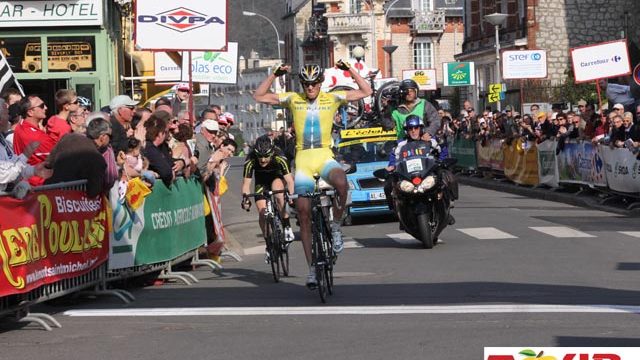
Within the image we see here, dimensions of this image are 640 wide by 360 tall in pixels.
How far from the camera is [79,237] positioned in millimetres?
12570

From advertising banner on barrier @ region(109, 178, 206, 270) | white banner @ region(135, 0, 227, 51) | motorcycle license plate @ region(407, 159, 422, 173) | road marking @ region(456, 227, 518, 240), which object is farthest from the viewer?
road marking @ region(456, 227, 518, 240)

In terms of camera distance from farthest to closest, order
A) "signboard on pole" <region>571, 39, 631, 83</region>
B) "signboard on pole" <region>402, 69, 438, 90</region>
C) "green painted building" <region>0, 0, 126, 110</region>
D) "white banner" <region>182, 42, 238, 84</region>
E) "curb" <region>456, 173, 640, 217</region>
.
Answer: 1. "signboard on pole" <region>402, 69, 438, 90</region>
2. "signboard on pole" <region>571, 39, 631, 83</region>
3. "white banner" <region>182, 42, 238, 84</region>
4. "green painted building" <region>0, 0, 126, 110</region>
5. "curb" <region>456, 173, 640, 217</region>

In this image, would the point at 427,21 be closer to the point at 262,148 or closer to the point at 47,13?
the point at 47,13

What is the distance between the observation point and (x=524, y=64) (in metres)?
43.9

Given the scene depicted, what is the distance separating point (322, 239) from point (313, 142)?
1.10 metres

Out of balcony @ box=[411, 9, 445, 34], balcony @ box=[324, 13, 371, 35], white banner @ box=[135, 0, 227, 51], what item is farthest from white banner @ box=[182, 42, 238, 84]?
balcony @ box=[324, 13, 371, 35]

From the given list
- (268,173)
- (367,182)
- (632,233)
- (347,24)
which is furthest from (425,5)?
(268,173)

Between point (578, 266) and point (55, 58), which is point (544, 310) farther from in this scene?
point (55, 58)

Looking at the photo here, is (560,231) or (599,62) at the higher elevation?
(599,62)

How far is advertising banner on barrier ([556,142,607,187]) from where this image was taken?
2744cm

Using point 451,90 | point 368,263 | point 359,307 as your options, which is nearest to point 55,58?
point 368,263

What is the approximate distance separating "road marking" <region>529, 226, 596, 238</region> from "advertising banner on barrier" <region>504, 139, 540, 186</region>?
12110 mm

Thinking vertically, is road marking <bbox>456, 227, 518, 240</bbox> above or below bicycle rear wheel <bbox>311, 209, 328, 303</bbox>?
below

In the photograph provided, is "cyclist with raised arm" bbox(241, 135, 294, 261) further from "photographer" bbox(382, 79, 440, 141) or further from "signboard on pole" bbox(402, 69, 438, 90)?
"signboard on pole" bbox(402, 69, 438, 90)
